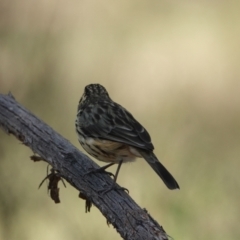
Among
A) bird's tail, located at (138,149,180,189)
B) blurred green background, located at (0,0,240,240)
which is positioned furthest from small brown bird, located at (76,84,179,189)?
blurred green background, located at (0,0,240,240)

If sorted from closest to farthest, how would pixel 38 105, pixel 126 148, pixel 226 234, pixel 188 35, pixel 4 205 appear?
pixel 126 148
pixel 4 205
pixel 226 234
pixel 38 105
pixel 188 35

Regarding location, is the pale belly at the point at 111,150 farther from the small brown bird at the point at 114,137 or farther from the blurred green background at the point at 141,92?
the blurred green background at the point at 141,92

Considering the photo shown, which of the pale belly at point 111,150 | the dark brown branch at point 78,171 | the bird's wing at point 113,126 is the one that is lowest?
the dark brown branch at point 78,171

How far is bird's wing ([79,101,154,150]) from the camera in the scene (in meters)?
4.76

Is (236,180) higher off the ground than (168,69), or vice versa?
(168,69)

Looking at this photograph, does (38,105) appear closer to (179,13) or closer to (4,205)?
(4,205)

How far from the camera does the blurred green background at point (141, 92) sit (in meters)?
6.41

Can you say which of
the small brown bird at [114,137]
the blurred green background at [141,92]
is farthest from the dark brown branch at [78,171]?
the blurred green background at [141,92]

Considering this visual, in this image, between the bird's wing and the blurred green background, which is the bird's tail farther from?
the blurred green background

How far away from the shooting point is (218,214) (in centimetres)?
665

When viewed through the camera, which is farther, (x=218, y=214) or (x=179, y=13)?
(x=179, y=13)

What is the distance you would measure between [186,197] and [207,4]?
5.07 m

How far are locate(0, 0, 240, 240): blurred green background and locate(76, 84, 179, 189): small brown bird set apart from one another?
4.02ft

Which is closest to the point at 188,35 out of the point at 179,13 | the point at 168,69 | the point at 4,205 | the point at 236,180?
the point at 179,13
